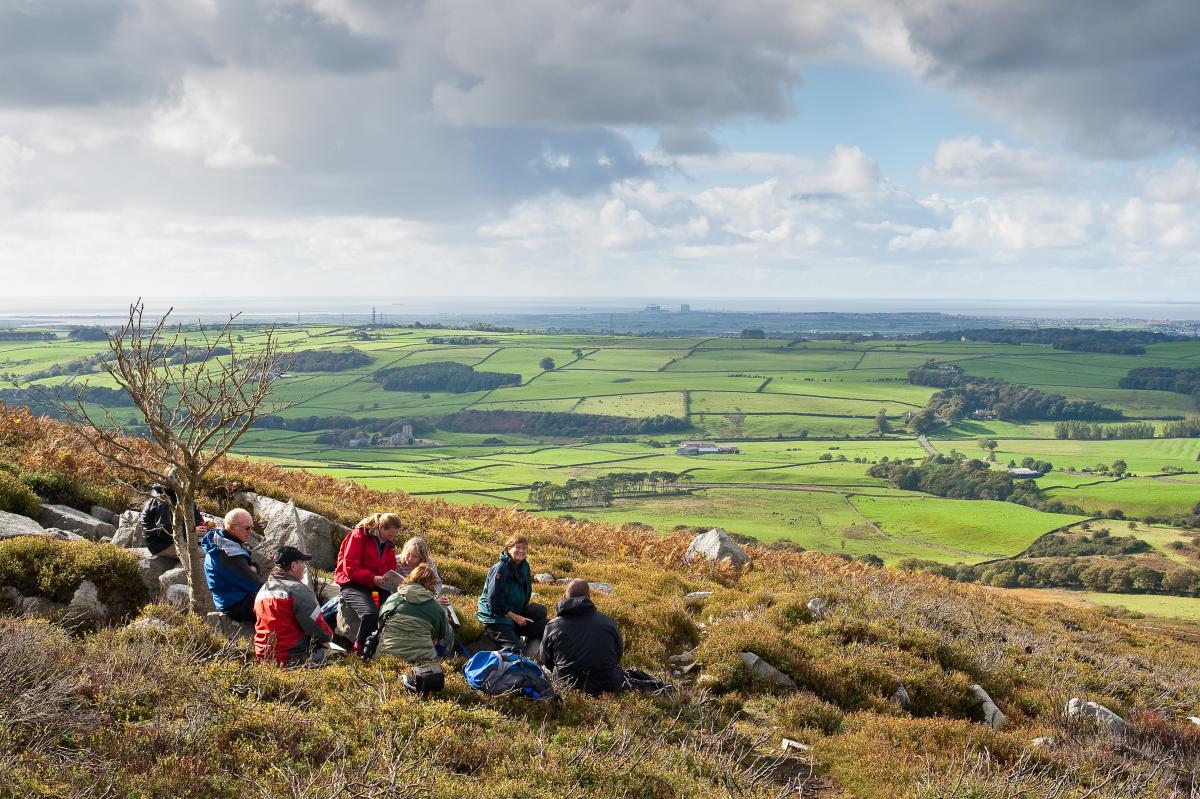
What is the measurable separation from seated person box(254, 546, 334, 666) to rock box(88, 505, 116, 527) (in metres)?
7.24

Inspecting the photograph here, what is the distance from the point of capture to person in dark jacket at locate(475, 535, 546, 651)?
11.5 meters

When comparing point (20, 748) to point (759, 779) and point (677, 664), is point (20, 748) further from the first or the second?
point (677, 664)

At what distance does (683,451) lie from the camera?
104500mm

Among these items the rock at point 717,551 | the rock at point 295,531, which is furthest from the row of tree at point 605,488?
the rock at point 295,531

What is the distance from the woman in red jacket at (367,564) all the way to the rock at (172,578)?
98.4 inches

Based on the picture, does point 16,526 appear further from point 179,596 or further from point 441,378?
point 441,378

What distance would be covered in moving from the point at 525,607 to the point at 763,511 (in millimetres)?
62281

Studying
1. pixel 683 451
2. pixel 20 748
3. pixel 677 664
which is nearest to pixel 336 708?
pixel 20 748

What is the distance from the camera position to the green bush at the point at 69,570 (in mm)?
10383

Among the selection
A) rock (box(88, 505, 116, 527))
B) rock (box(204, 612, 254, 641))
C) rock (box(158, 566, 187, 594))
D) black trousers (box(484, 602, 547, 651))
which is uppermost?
rock (box(88, 505, 116, 527))

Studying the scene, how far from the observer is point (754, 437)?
382 ft

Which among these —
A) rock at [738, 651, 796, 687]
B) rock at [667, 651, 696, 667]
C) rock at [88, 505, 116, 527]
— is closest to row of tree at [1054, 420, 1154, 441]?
rock at [738, 651, 796, 687]

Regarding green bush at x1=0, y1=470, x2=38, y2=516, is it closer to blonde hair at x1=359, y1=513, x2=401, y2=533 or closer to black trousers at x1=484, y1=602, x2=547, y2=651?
blonde hair at x1=359, y1=513, x2=401, y2=533

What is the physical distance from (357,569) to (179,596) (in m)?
2.67
